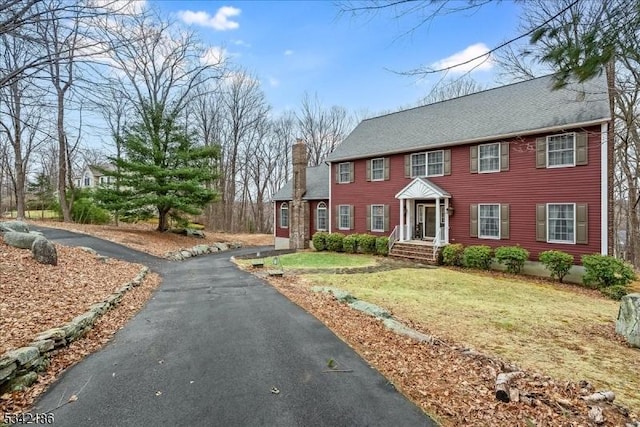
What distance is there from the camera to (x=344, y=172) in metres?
19.1

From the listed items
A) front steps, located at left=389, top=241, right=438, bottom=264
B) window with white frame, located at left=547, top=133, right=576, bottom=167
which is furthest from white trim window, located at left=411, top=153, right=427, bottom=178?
A: window with white frame, located at left=547, top=133, right=576, bottom=167

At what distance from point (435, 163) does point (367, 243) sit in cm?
512

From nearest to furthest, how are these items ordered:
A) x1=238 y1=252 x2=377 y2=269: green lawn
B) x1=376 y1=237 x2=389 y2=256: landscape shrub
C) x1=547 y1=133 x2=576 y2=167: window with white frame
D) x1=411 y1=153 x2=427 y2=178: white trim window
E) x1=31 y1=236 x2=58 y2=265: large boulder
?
x1=31 y1=236 x2=58 y2=265: large boulder < x1=547 y1=133 x2=576 y2=167: window with white frame < x1=238 y1=252 x2=377 y2=269: green lawn < x1=411 y1=153 x2=427 y2=178: white trim window < x1=376 y1=237 x2=389 y2=256: landscape shrub

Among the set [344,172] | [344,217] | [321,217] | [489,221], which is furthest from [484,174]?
[321,217]

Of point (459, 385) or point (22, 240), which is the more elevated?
point (22, 240)

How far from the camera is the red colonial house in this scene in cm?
1145

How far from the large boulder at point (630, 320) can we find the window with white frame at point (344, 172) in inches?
549

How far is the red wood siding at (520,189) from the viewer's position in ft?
37.1

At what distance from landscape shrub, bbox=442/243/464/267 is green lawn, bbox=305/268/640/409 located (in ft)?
6.19

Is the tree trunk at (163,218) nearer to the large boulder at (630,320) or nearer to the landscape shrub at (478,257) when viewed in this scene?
the landscape shrub at (478,257)

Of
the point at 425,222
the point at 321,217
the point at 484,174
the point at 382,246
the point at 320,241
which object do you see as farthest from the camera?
the point at 321,217

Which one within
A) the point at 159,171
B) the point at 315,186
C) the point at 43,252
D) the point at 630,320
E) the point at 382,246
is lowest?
the point at 630,320

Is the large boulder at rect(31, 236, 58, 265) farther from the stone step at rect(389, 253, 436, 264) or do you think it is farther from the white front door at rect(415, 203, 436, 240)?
the white front door at rect(415, 203, 436, 240)

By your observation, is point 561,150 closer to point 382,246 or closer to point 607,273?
point 607,273
